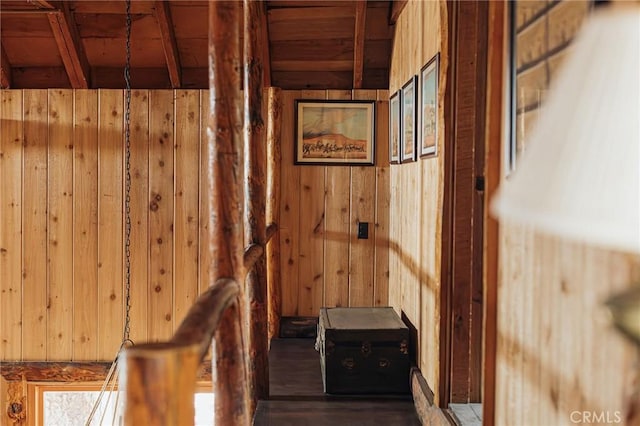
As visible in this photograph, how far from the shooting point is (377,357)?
365cm

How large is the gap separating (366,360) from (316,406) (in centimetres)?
39

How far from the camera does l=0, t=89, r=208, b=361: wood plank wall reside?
194 inches

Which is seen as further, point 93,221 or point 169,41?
point 93,221

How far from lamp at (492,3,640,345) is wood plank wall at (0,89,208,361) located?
14.5 ft

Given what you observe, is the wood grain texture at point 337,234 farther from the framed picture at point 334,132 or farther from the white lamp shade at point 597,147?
the white lamp shade at point 597,147

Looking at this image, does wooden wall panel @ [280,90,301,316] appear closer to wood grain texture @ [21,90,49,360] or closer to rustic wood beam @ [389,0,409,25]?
rustic wood beam @ [389,0,409,25]

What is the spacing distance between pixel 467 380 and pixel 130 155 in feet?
10.4

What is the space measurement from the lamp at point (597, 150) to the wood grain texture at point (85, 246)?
4.69 m

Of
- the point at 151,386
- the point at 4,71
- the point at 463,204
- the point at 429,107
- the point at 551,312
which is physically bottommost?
the point at 151,386

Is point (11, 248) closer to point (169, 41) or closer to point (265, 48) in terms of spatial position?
point (169, 41)

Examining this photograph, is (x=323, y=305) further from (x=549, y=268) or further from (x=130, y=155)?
(x=549, y=268)

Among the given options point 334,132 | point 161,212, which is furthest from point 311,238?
point 161,212

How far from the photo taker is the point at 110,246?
16.4ft

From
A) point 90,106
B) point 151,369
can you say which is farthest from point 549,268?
point 90,106
